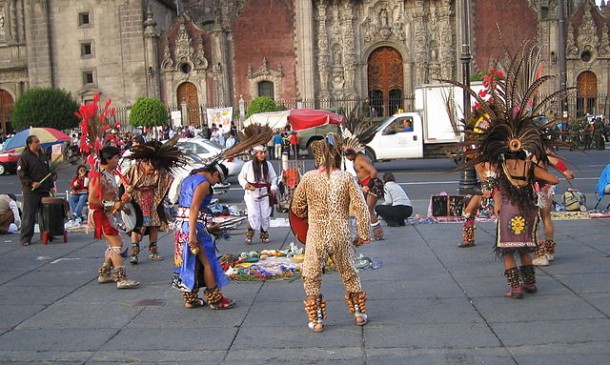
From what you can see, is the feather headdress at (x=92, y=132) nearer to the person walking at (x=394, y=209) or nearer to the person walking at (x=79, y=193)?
the person walking at (x=394, y=209)

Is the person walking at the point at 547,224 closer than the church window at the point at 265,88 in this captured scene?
Yes

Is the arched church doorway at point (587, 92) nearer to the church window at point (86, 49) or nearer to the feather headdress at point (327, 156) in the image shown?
the church window at point (86, 49)

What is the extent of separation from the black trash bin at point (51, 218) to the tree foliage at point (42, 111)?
28201 mm

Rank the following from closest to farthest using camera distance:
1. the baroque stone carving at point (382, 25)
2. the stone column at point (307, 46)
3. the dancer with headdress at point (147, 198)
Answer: the dancer with headdress at point (147, 198)
the stone column at point (307, 46)
the baroque stone carving at point (382, 25)

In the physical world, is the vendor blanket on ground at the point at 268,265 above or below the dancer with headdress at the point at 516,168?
below

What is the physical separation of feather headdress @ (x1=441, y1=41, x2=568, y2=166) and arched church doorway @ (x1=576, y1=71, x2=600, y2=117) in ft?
118

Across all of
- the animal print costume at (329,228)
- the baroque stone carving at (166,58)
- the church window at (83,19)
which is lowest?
the animal print costume at (329,228)

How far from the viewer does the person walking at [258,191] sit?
11.2 metres

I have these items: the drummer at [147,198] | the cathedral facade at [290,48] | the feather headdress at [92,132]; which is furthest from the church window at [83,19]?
the feather headdress at [92,132]

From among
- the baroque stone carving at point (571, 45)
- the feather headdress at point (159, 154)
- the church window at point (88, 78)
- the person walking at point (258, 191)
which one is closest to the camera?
the feather headdress at point (159, 154)

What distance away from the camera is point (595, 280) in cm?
779

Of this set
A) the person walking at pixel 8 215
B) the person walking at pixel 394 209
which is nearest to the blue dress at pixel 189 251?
the person walking at pixel 394 209

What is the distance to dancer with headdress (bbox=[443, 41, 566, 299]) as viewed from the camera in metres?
7.22

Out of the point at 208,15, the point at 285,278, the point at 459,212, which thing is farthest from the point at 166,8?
the point at 285,278
